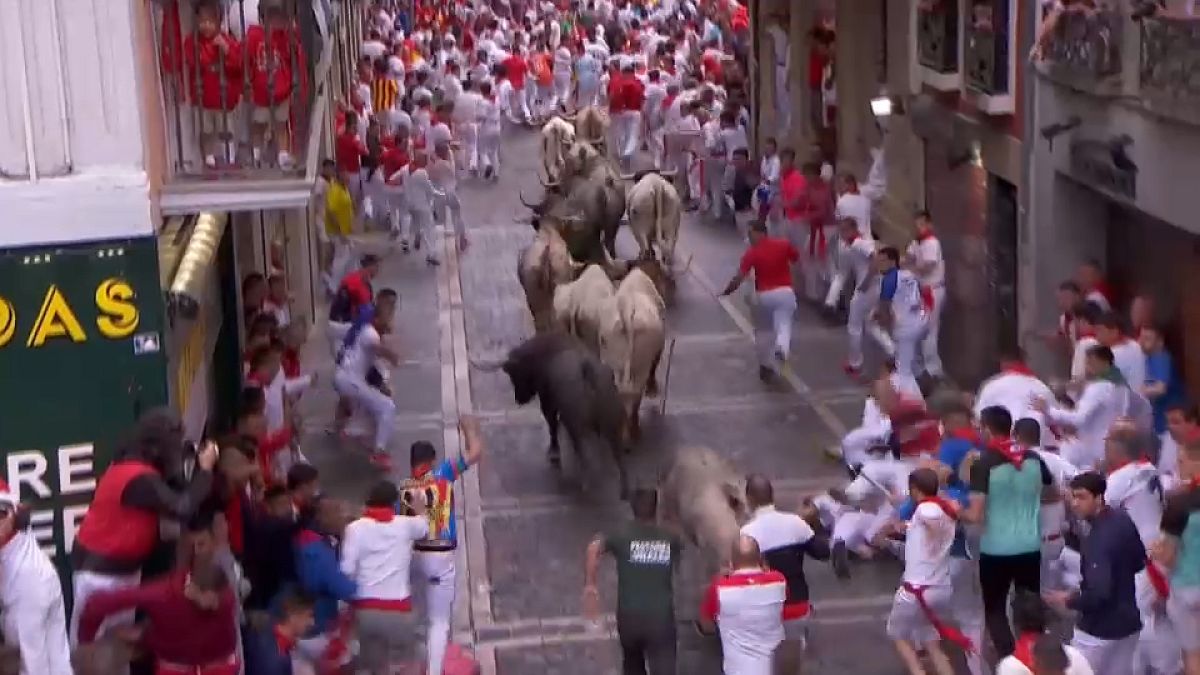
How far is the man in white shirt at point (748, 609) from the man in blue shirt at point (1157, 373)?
406cm

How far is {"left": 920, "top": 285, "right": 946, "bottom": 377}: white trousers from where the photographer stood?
16.0 meters

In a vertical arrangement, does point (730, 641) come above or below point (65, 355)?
below

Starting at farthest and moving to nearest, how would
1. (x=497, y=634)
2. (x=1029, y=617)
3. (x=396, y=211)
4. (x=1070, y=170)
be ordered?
(x=396, y=211), (x=1070, y=170), (x=497, y=634), (x=1029, y=617)

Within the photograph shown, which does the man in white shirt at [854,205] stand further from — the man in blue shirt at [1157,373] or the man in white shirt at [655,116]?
the man in white shirt at [655,116]

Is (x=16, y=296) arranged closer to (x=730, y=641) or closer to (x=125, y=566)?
(x=125, y=566)

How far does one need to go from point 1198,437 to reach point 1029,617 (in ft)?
8.45

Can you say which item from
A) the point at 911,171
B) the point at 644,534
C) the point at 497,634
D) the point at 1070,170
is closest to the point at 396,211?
the point at 911,171

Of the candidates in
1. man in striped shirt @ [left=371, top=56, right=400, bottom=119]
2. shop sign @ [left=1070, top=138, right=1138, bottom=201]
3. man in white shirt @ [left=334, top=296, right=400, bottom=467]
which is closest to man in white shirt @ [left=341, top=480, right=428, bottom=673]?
man in white shirt @ [left=334, top=296, right=400, bottom=467]

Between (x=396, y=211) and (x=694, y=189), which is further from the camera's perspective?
(x=694, y=189)

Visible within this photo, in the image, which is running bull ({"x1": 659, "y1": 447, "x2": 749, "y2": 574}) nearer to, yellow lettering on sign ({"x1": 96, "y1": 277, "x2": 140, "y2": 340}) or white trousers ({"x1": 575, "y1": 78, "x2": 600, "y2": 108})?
yellow lettering on sign ({"x1": 96, "y1": 277, "x2": 140, "y2": 340})

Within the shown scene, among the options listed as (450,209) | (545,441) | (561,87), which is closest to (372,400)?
(545,441)

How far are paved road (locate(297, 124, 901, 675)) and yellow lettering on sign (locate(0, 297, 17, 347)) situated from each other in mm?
3392

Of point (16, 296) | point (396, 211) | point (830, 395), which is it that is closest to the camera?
point (16, 296)

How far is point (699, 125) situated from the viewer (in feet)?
88.1
